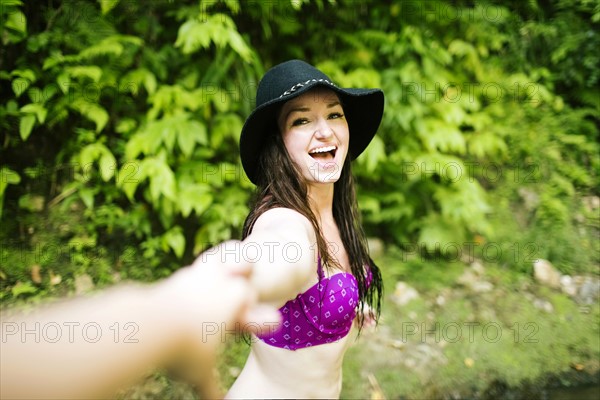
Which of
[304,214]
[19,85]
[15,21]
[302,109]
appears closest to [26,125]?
[19,85]

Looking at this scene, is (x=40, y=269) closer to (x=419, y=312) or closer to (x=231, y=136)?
(x=231, y=136)

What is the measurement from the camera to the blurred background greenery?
271 centimetres

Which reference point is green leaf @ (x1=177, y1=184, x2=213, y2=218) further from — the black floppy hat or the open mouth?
the open mouth

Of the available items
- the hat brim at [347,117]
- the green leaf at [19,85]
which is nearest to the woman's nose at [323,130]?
the hat brim at [347,117]

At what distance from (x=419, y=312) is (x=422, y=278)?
41 centimetres

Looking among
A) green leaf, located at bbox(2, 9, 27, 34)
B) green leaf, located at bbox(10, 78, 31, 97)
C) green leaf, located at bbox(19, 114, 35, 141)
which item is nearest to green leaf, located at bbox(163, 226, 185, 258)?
green leaf, located at bbox(19, 114, 35, 141)

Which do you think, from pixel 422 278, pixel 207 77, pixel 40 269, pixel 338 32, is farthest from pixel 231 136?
pixel 422 278

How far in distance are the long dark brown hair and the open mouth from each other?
3.5 inches

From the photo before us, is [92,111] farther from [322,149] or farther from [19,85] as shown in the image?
[322,149]

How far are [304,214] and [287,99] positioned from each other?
0.39 m

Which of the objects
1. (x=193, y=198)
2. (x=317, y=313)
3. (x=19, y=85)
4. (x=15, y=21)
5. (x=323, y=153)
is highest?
(x=15, y=21)

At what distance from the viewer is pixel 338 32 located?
3.62 m

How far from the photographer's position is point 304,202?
141cm

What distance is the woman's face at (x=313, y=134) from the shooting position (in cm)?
141
